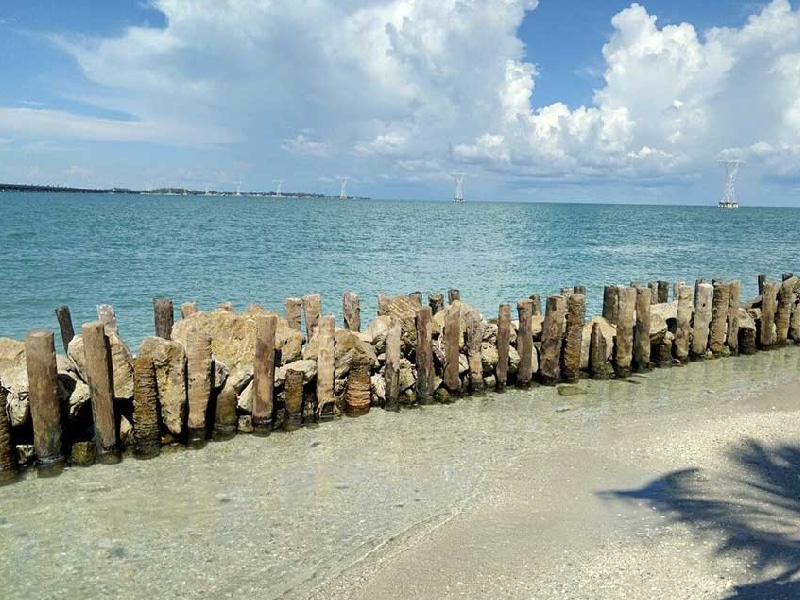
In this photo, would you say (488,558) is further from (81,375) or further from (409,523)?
(81,375)

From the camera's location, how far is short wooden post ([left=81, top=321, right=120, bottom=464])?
9906 mm

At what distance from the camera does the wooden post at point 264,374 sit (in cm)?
1124

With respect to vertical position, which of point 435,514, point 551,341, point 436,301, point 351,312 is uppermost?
point 436,301

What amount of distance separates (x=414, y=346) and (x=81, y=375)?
6084 mm

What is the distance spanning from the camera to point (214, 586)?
6.96 meters

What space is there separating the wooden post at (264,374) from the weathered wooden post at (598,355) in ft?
24.2

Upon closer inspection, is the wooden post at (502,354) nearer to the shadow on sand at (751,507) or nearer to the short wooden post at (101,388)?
the shadow on sand at (751,507)

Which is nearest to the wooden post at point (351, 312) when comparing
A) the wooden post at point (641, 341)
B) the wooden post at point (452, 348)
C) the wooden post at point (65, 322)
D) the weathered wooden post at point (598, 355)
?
the wooden post at point (452, 348)

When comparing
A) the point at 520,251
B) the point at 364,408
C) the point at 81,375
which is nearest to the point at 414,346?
the point at 364,408

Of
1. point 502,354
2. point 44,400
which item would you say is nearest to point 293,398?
point 44,400

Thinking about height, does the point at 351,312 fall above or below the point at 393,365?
above

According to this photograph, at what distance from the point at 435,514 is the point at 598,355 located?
776cm

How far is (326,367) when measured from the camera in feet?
39.2

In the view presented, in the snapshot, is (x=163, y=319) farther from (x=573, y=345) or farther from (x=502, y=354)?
(x=573, y=345)
